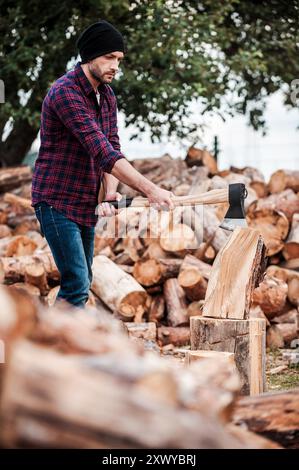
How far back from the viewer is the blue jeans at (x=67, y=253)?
3.47 metres

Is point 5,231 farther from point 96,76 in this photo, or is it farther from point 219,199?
point 96,76

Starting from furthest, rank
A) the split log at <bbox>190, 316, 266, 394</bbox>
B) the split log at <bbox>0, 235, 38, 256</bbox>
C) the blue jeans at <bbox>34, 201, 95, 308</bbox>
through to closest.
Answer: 1. the split log at <bbox>0, 235, 38, 256</bbox>
2. the split log at <bbox>190, 316, 266, 394</bbox>
3. the blue jeans at <bbox>34, 201, 95, 308</bbox>

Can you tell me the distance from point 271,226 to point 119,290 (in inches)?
67.7

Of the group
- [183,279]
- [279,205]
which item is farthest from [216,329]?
[279,205]

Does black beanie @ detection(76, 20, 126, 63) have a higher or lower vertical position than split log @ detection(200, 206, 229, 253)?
higher

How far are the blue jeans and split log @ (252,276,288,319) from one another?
2762mm

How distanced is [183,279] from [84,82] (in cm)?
286

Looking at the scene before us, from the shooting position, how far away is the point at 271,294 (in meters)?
5.97

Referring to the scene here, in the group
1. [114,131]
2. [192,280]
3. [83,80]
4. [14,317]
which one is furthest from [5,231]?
[14,317]

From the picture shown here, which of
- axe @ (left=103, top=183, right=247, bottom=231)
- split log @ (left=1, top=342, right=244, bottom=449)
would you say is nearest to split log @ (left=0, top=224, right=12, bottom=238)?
axe @ (left=103, top=183, right=247, bottom=231)

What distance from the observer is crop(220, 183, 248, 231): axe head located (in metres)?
3.95

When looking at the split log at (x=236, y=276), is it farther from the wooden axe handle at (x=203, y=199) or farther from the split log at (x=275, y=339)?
the split log at (x=275, y=339)

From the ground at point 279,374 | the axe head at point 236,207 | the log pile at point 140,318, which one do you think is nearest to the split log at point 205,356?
the log pile at point 140,318

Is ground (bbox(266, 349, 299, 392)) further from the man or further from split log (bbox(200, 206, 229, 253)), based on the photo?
the man
